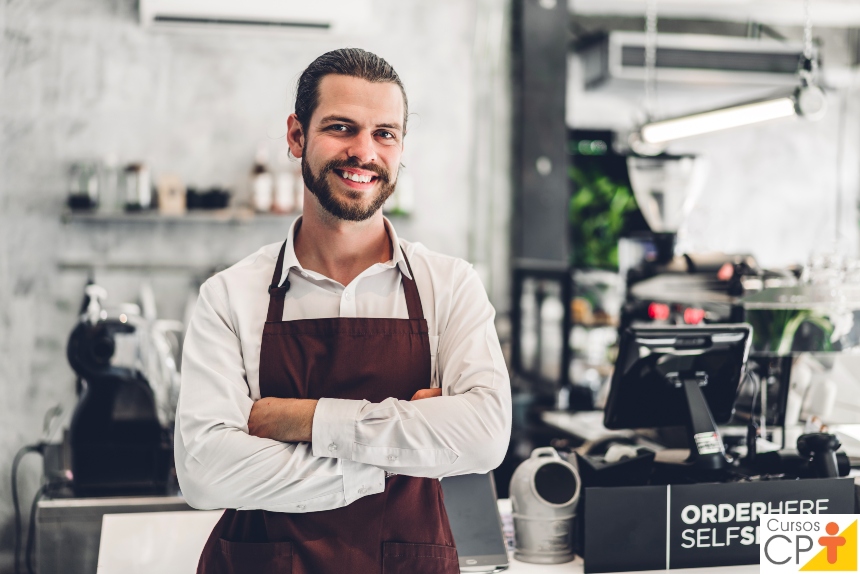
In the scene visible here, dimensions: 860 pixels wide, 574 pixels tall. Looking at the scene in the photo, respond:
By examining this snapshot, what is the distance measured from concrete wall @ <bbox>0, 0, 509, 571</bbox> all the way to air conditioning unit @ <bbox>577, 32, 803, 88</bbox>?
1.03m

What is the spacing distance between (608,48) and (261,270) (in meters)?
4.61

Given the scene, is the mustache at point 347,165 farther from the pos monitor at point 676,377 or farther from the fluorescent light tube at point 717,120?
the fluorescent light tube at point 717,120

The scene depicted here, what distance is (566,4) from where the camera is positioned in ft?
17.4

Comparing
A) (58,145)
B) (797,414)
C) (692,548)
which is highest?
(58,145)

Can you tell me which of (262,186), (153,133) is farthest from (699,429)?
(153,133)

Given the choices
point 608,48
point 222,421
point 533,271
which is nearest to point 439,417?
point 222,421

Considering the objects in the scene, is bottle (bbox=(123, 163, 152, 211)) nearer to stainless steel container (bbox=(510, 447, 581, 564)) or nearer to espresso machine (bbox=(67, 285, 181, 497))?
espresso machine (bbox=(67, 285, 181, 497))

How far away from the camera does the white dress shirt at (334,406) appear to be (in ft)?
4.93

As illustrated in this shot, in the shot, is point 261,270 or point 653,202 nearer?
point 261,270

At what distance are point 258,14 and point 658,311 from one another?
8.41 ft

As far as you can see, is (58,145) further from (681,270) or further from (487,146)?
(681,270)

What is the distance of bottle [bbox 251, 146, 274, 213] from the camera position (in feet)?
15.4

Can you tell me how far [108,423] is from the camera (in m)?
2.55

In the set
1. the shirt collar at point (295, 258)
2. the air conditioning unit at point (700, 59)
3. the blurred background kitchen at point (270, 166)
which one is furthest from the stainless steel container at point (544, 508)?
the air conditioning unit at point (700, 59)
